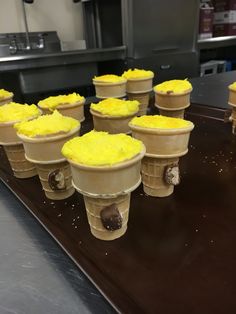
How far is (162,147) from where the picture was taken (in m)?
0.81

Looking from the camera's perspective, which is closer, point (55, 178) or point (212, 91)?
point (55, 178)

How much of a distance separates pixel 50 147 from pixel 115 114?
33cm

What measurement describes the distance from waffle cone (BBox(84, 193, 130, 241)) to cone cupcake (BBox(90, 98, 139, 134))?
443mm

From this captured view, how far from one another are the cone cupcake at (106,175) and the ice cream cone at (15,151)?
341 millimetres

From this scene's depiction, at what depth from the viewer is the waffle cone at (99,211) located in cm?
68

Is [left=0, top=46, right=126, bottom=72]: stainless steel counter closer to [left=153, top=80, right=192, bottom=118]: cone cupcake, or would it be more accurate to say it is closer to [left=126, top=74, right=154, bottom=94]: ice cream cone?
[left=126, top=74, right=154, bottom=94]: ice cream cone

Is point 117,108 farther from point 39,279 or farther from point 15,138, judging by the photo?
point 39,279

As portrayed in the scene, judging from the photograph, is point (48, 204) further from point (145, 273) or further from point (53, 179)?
point (145, 273)

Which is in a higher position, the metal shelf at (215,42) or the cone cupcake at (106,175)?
the cone cupcake at (106,175)

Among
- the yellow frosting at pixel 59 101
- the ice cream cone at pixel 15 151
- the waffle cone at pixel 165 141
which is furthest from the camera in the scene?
the yellow frosting at pixel 59 101

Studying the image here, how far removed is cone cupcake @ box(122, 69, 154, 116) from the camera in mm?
1490

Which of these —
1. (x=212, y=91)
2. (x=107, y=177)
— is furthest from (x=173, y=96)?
(x=212, y=91)

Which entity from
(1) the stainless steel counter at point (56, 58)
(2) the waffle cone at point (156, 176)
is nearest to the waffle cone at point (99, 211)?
(2) the waffle cone at point (156, 176)

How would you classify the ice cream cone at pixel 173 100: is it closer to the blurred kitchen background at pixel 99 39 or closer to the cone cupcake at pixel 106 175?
the cone cupcake at pixel 106 175
